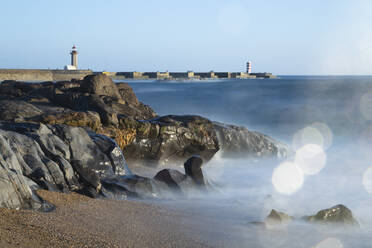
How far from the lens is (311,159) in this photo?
14.8 metres

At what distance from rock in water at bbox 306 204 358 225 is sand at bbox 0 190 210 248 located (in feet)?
6.61

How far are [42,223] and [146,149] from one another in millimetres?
6249

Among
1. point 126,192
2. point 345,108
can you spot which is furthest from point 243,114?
point 126,192

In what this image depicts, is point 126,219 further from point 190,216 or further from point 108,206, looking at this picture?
Answer: point 190,216

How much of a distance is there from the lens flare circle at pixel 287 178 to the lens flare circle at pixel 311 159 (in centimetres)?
27

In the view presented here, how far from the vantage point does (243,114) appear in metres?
29.1

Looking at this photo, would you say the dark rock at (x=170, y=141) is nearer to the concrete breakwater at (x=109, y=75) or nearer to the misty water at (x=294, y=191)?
the misty water at (x=294, y=191)

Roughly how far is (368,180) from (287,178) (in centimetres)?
211

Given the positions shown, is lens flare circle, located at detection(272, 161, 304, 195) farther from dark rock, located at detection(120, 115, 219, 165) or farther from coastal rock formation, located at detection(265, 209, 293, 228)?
coastal rock formation, located at detection(265, 209, 293, 228)

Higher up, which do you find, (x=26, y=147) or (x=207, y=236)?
(x=26, y=147)

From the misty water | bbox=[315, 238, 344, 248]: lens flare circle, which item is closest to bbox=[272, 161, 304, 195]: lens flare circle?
the misty water

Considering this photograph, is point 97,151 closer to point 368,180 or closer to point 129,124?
point 129,124

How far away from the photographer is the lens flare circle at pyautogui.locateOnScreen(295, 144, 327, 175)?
1282 cm

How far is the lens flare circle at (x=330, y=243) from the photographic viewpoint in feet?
19.0
